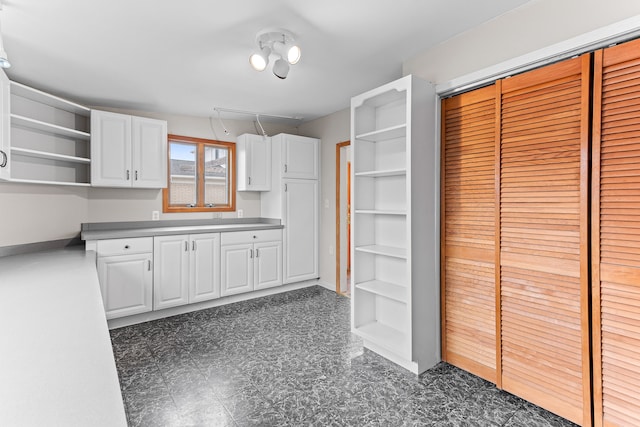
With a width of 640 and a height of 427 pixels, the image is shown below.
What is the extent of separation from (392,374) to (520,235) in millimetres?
1297

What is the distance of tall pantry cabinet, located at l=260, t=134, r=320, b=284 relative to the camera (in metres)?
4.32

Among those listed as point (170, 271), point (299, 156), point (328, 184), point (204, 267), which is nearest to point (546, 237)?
point (328, 184)

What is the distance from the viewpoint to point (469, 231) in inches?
89.2

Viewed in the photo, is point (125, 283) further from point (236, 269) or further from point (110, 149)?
point (110, 149)

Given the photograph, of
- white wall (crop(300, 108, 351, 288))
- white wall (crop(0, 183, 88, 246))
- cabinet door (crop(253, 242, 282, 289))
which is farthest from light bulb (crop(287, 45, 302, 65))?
white wall (crop(0, 183, 88, 246))

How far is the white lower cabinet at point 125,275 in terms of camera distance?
10.2 feet

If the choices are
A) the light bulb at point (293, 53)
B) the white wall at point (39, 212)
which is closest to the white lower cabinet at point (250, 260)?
the white wall at point (39, 212)


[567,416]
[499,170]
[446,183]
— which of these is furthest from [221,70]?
[567,416]

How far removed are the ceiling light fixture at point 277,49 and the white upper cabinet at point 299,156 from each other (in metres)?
1.93

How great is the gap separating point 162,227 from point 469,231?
3.44 metres

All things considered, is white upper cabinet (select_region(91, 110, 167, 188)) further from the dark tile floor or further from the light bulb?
the light bulb

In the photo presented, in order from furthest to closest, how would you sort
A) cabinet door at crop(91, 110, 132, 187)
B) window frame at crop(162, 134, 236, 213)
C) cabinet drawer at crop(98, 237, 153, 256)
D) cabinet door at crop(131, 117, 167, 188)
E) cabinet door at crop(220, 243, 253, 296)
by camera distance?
window frame at crop(162, 134, 236, 213) → cabinet door at crop(220, 243, 253, 296) → cabinet door at crop(131, 117, 167, 188) → cabinet door at crop(91, 110, 132, 187) → cabinet drawer at crop(98, 237, 153, 256)

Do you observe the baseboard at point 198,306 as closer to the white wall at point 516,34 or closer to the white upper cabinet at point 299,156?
the white upper cabinet at point 299,156

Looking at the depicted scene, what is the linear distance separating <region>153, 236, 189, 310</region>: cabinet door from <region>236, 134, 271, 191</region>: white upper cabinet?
1173mm
